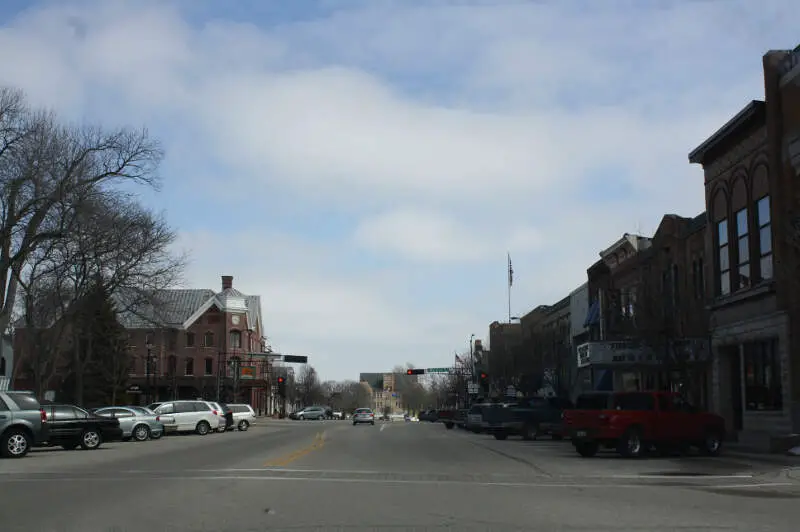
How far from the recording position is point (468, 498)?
49.5 feet

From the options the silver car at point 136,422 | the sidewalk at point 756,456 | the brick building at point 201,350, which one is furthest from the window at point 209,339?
the sidewalk at point 756,456

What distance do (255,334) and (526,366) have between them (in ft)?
182

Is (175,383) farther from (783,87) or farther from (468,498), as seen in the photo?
(468,498)

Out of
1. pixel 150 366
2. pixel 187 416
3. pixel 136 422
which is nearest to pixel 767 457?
pixel 136 422

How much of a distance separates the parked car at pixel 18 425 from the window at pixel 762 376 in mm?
24843

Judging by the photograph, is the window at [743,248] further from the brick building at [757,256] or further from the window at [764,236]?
the window at [764,236]

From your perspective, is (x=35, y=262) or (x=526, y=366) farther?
(x=526, y=366)

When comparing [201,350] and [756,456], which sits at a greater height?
[201,350]

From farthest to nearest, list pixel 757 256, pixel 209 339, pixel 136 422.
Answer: pixel 209 339 → pixel 136 422 → pixel 757 256

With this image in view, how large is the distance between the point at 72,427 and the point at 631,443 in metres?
17.8

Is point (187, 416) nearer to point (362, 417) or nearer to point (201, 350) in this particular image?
point (362, 417)

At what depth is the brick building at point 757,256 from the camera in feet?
105

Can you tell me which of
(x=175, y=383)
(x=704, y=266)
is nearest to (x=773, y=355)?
(x=704, y=266)

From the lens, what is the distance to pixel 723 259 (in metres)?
38.3
